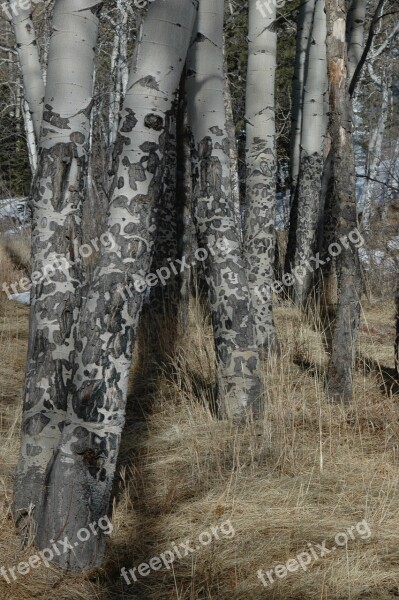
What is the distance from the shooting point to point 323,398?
14.5 ft

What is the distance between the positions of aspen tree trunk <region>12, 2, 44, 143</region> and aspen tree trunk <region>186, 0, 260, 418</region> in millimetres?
2584

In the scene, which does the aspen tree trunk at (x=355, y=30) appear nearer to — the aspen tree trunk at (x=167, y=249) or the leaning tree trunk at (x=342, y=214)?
the aspen tree trunk at (x=167, y=249)

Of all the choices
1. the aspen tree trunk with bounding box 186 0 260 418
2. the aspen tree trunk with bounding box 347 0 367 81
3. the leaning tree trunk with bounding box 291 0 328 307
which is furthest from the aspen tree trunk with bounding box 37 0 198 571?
the aspen tree trunk with bounding box 347 0 367 81

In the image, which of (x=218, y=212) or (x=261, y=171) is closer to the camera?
(x=218, y=212)

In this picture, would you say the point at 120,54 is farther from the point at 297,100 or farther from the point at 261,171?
the point at 261,171

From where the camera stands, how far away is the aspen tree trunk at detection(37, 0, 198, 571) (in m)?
2.78

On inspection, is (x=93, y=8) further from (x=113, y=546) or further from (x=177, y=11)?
(x=113, y=546)

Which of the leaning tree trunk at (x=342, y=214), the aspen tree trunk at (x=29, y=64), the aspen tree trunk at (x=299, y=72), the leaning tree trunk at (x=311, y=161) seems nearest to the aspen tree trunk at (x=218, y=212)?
the leaning tree trunk at (x=342, y=214)

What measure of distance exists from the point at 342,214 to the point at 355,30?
15.0ft

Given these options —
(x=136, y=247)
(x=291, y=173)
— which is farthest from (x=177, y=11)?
(x=291, y=173)

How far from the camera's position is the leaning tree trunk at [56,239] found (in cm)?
303

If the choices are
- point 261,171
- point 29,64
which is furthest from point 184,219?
point 29,64

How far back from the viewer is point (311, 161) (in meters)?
8.28

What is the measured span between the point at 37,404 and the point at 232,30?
1549 centimetres
